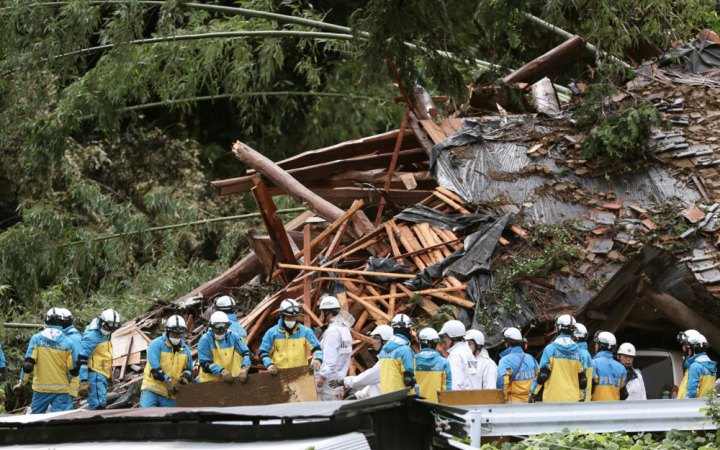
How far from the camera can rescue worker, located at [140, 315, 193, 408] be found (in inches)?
508

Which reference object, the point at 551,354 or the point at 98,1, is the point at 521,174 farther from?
the point at 98,1

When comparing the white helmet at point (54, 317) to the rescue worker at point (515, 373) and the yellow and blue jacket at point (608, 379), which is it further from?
the yellow and blue jacket at point (608, 379)

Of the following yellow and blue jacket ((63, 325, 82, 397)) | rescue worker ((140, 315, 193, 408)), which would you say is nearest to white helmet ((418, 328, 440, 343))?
rescue worker ((140, 315, 193, 408))

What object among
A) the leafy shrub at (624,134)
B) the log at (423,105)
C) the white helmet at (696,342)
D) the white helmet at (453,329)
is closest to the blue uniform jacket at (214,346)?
the white helmet at (453,329)

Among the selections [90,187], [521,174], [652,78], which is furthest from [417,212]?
[90,187]

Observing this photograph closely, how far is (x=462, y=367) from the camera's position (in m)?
12.6

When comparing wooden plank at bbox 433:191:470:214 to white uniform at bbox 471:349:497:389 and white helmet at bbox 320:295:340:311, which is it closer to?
white helmet at bbox 320:295:340:311

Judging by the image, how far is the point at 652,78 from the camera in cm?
1828

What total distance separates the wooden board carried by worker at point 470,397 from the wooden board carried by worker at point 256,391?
1542 mm

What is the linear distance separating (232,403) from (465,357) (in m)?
2.84

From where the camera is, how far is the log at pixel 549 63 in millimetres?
20656

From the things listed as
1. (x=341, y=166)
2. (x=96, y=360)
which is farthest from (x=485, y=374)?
(x=341, y=166)

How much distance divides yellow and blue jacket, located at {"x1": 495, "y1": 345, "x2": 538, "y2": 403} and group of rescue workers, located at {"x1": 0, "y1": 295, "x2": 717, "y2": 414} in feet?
0.04

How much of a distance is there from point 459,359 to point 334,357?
64.3 inches
